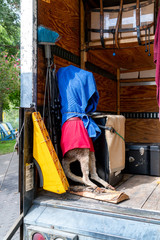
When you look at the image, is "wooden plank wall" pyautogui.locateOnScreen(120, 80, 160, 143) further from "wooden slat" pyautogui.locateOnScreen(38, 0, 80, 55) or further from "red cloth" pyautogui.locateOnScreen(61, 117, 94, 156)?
"red cloth" pyautogui.locateOnScreen(61, 117, 94, 156)

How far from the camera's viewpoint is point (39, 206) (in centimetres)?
216

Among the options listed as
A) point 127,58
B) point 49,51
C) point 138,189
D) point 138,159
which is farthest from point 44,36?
point 127,58

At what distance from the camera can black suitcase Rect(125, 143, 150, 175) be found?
3430 mm

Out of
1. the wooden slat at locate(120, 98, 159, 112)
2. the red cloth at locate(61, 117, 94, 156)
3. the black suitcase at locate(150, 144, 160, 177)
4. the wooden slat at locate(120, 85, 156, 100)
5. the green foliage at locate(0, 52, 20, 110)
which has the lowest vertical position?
the black suitcase at locate(150, 144, 160, 177)

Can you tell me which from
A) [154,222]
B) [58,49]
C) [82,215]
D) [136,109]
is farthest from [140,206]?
[136,109]

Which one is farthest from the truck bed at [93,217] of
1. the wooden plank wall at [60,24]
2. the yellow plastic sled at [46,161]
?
the wooden plank wall at [60,24]

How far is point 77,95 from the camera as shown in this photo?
8.73 feet

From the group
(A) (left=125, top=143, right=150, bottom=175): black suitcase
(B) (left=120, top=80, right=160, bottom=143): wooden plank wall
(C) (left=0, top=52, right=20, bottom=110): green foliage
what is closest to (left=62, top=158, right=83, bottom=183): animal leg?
(A) (left=125, top=143, right=150, bottom=175): black suitcase

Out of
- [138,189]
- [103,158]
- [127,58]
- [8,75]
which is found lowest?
[138,189]

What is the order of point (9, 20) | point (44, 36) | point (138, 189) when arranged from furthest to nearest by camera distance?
1. point (9, 20)
2. point (138, 189)
3. point (44, 36)

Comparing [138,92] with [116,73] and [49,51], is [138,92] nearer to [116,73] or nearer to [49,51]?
[116,73]

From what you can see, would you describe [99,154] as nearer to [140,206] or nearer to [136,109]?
[140,206]

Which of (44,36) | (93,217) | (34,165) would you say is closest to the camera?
(93,217)

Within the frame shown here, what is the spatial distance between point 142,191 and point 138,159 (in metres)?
0.94
